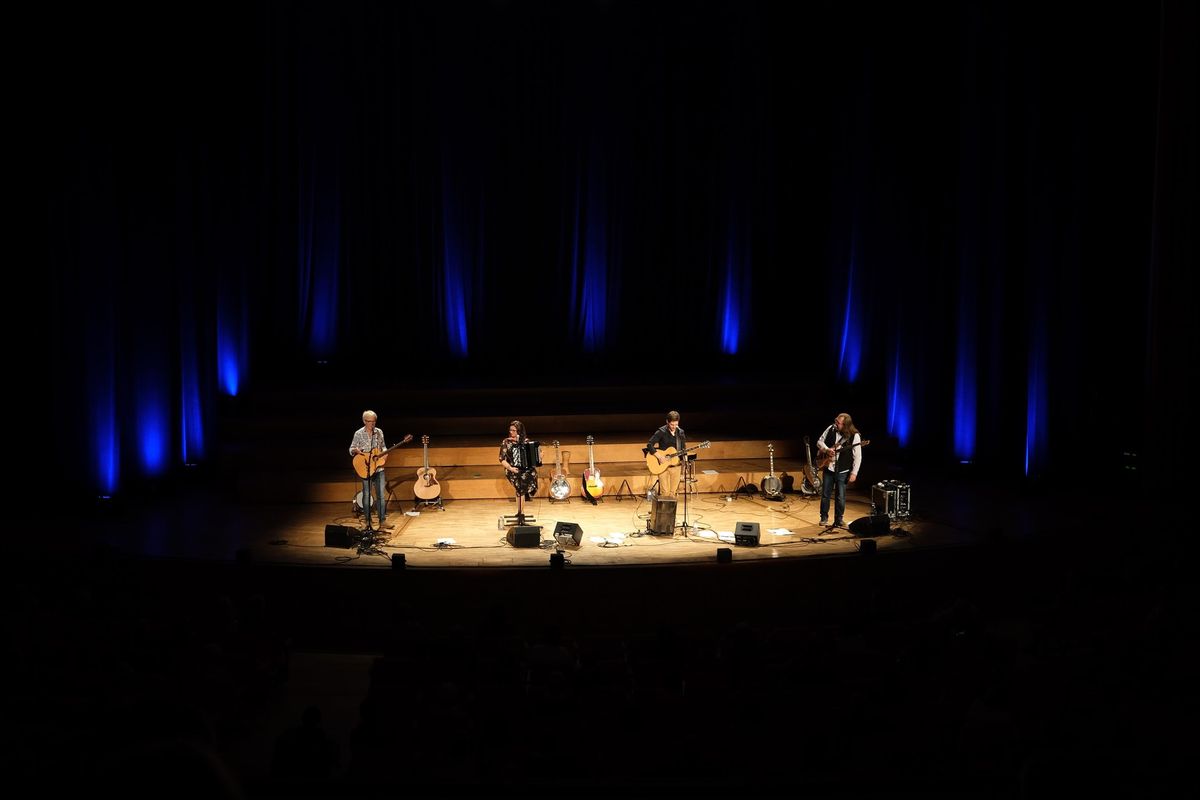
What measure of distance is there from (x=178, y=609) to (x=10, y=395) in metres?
4.82

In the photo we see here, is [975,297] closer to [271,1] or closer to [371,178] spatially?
[371,178]

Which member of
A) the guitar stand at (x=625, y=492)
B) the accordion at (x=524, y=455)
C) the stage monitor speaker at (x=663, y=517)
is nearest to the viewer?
the stage monitor speaker at (x=663, y=517)

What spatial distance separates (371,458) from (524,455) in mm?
1546

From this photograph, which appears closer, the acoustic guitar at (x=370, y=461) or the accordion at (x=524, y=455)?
the acoustic guitar at (x=370, y=461)

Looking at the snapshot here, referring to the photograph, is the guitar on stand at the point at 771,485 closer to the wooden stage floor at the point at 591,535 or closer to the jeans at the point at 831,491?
the wooden stage floor at the point at 591,535

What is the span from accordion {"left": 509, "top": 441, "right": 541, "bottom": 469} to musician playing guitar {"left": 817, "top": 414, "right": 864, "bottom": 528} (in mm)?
2918

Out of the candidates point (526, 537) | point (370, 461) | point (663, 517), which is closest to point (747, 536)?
point (663, 517)

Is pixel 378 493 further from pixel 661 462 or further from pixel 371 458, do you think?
pixel 661 462

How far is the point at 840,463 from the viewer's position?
1062cm

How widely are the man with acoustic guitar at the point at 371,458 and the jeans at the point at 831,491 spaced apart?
450 centimetres

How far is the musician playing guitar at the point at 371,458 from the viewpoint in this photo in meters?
10.5

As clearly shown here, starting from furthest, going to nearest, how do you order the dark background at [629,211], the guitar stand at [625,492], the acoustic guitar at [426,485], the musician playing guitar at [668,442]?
1. the guitar stand at [625,492]
2. the dark background at [629,211]
3. the acoustic guitar at [426,485]
4. the musician playing guitar at [668,442]

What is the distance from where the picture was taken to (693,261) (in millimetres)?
16375

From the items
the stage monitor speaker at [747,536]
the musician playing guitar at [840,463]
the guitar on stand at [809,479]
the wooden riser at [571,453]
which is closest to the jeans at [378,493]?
the wooden riser at [571,453]
